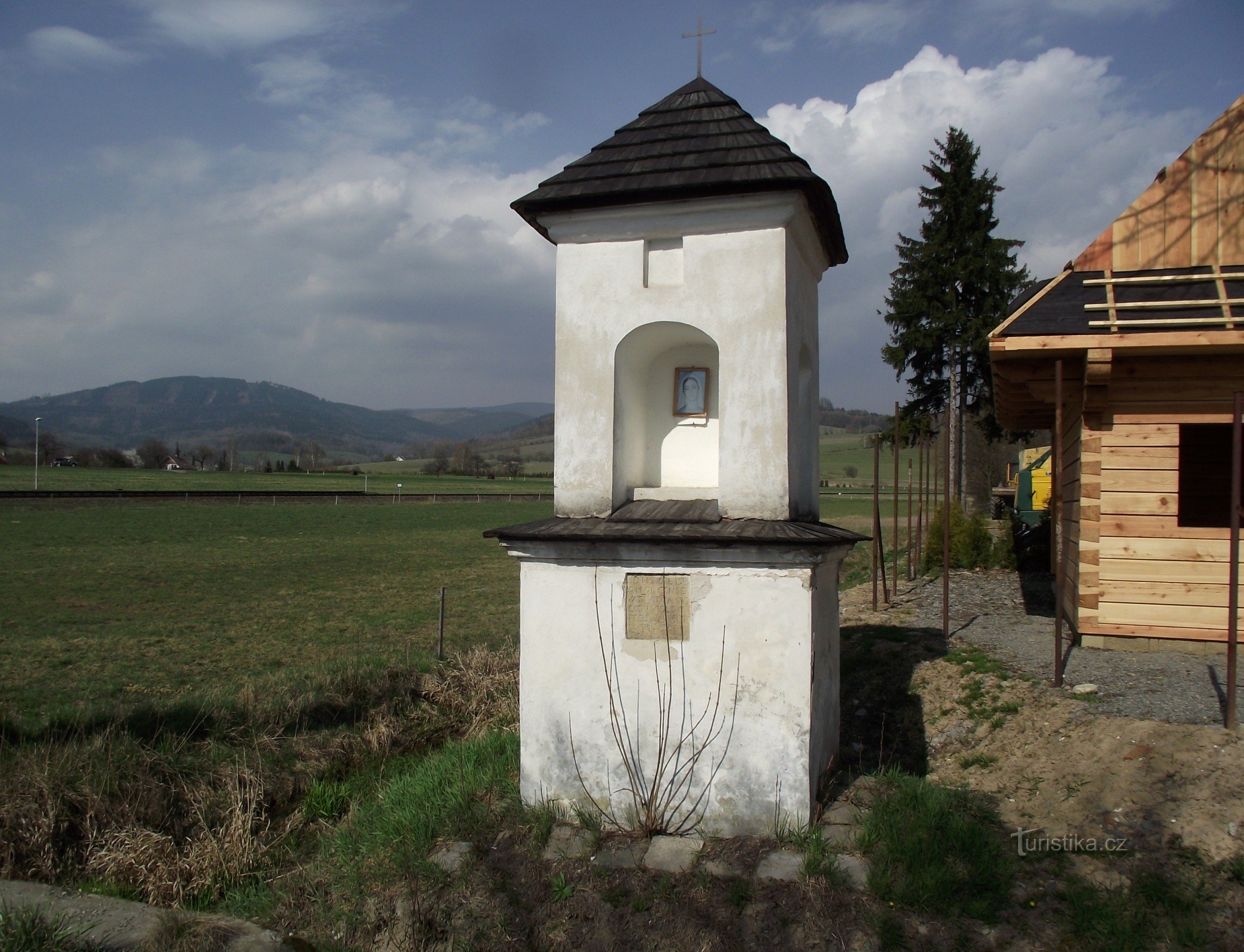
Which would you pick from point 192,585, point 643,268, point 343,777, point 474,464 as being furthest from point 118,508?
point 474,464

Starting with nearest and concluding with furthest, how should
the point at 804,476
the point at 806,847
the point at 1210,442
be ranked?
the point at 806,847
the point at 804,476
the point at 1210,442

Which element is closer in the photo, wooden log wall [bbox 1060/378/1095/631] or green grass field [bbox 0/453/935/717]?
wooden log wall [bbox 1060/378/1095/631]

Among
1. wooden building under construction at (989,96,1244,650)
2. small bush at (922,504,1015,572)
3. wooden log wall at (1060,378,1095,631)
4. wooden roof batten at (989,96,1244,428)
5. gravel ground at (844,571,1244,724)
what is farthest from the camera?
small bush at (922,504,1015,572)

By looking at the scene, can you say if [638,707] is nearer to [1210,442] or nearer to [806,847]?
[806,847]

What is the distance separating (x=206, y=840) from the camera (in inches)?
246

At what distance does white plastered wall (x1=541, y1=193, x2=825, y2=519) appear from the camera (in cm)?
536

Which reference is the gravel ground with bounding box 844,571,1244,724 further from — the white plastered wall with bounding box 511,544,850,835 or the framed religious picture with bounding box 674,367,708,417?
the framed religious picture with bounding box 674,367,708,417

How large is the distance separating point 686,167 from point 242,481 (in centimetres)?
7283

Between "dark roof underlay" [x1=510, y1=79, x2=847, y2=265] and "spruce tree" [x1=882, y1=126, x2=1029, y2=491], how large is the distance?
63.9 ft

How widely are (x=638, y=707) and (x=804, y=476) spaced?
2198 mm

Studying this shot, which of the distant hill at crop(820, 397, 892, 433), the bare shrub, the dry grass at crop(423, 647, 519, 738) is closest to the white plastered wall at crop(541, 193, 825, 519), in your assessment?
the bare shrub

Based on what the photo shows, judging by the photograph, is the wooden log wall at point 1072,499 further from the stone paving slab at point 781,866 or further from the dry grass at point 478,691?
the dry grass at point 478,691

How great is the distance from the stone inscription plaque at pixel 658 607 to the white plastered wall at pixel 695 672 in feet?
0.14

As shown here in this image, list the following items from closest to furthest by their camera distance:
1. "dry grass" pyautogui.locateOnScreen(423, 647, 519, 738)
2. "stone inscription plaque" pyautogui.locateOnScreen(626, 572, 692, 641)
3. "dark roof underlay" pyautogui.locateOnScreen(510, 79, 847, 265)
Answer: "stone inscription plaque" pyautogui.locateOnScreen(626, 572, 692, 641)
"dark roof underlay" pyautogui.locateOnScreen(510, 79, 847, 265)
"dry grass" pyautogui.locateOnScreen(423, 647, 519, 738)
